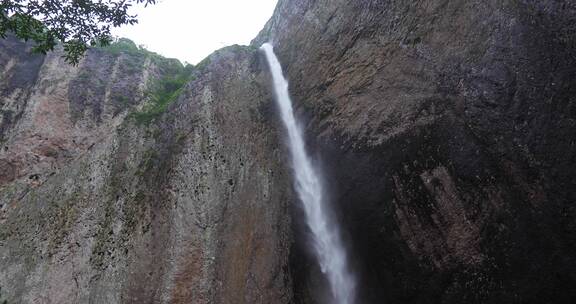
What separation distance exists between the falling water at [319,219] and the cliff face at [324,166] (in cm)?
34

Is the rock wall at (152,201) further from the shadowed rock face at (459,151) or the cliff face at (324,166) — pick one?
the shadowed rock face at (459,151)

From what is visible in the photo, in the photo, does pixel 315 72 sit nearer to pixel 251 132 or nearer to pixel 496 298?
pixel 251 132

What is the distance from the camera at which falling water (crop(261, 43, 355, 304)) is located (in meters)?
8.79

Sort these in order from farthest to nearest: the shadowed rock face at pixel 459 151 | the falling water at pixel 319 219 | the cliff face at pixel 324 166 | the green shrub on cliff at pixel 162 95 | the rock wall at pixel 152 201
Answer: the green shrub on cliff at pixel 162 95 < the rock wall at pixel 152 201 < the falling water at pixel 319 219 < the cliff face at pixel 324 166 < the shadowed rock face at pixel 459 151

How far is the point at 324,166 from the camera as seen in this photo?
10.1 metres

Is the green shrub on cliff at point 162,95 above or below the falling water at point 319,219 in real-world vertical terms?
above

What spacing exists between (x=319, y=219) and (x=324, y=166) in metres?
1.38

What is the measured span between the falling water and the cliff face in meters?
0.34

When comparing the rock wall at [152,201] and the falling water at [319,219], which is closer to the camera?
the falling water at [319,219]

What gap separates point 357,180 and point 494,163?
10.0 feet

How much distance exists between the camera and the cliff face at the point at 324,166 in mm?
6352

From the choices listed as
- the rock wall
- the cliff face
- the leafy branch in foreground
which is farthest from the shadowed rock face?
the leafy branch in foreground

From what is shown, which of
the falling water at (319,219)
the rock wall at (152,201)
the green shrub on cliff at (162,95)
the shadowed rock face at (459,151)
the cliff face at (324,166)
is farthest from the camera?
the green shrub on cliff at (162,95)

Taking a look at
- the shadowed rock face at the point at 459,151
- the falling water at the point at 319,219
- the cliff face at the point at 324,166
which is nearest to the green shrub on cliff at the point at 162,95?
the cliff face at the point at 324,166
